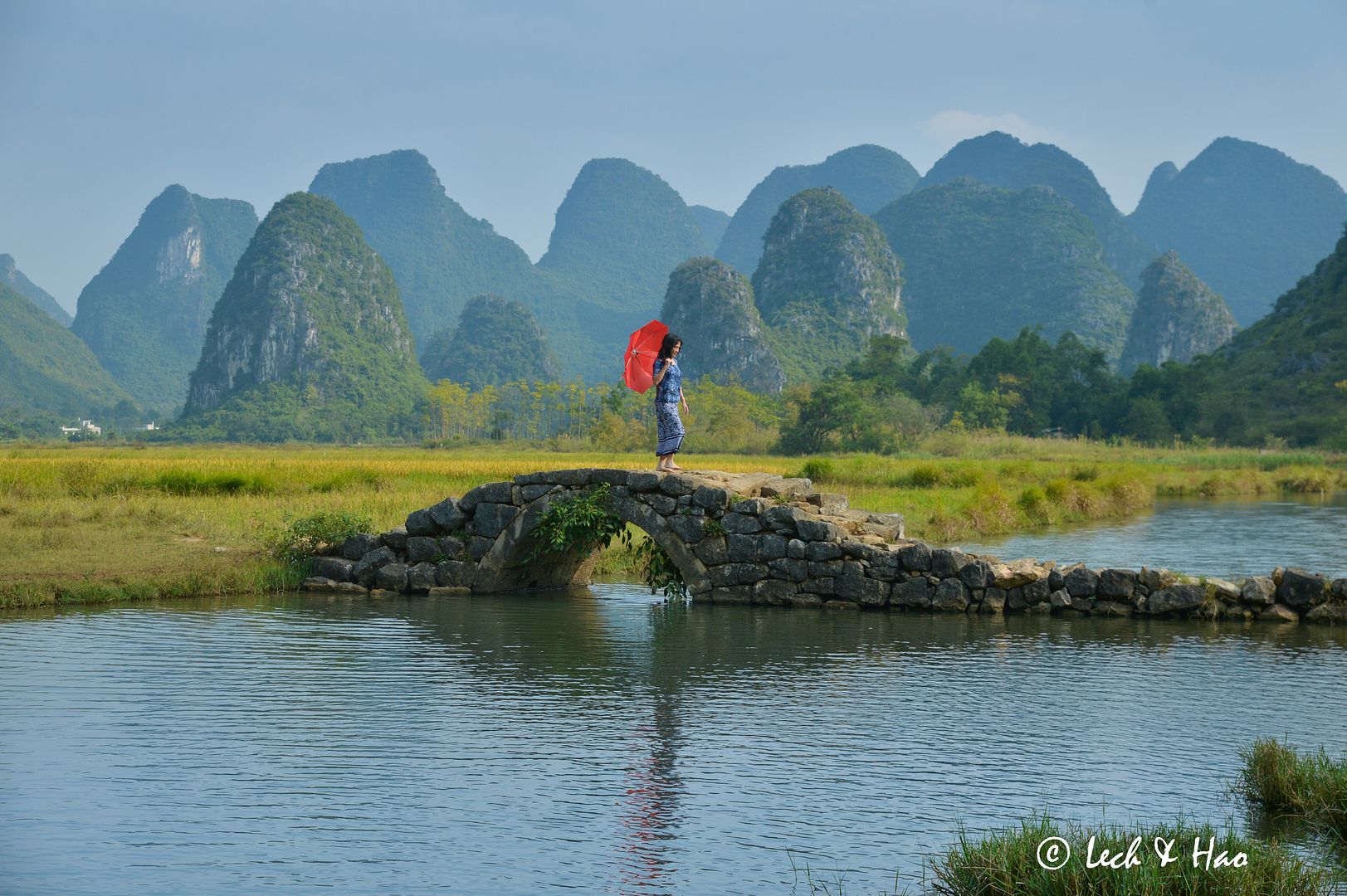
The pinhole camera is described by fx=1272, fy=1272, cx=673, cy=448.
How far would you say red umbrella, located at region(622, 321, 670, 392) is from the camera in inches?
524

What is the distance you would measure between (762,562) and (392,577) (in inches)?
159

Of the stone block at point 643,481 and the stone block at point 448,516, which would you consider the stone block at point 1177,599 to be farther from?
the stone block at point 448,516

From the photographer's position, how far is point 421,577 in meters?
13.6

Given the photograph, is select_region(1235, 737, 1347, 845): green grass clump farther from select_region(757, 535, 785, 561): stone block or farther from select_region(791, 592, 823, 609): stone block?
select_region(757, 535, 785, 561): stone block

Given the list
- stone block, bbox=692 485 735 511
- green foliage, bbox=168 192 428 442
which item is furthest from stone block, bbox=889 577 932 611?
green foliage, bbox=168 192 428 442

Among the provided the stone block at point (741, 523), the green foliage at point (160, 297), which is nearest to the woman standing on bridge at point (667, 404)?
the stone block at point (741, 523)

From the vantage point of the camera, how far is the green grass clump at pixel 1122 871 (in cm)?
440

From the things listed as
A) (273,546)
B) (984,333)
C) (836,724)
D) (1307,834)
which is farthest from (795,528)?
(984,333)

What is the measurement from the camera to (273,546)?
46.3ft

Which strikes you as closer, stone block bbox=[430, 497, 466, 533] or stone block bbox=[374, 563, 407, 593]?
stone block bbox=[430, 497, 466, 533]

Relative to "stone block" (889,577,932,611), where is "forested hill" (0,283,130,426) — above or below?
above

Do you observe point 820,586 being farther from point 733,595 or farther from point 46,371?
point 46,371

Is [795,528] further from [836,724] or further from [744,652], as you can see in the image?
[836,724]

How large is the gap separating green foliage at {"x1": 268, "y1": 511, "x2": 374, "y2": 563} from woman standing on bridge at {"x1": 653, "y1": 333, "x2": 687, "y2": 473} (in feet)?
11.9
